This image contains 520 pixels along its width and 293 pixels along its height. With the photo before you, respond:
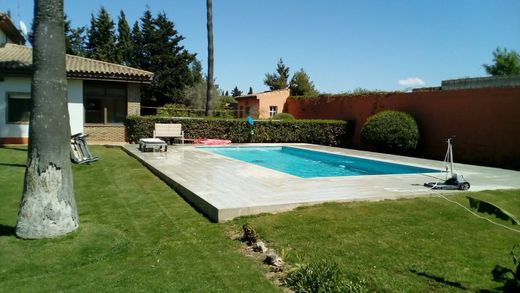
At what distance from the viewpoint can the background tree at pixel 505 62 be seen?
5309 cm

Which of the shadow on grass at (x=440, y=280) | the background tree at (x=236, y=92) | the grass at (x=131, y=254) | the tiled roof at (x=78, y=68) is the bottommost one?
the grass at (x=131, y=254)

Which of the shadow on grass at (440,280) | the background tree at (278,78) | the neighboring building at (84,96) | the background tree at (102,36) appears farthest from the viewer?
the background tree at (278,78)

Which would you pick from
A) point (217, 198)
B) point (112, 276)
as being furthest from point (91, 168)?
point (112, 276)

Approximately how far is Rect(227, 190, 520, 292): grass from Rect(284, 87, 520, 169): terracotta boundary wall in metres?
8.08

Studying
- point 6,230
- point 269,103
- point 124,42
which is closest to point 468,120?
point 6,230

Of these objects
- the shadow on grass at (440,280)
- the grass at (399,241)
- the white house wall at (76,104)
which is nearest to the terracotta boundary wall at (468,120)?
the grass at (399,241)

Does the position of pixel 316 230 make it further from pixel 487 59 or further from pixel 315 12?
pixel 487 59

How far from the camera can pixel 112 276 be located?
4418 mm

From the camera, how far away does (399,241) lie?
5.43m

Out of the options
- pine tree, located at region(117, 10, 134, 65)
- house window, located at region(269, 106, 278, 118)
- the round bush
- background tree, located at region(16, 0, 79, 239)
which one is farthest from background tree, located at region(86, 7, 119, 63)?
background tree, located at region(16, 0, 79, 239)

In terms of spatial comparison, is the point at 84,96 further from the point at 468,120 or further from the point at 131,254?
the point at 468,120

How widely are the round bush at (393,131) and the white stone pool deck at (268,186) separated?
502cm

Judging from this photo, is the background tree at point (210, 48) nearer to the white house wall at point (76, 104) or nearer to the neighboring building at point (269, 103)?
the white house wall at point (76, 104)

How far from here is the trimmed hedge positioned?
762 inches
